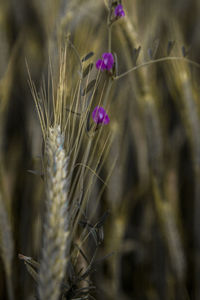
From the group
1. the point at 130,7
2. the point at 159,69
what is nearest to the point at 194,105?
the point at 130,7

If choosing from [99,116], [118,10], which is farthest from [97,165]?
[118,10]

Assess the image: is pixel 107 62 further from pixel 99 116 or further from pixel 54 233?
pixel 54 233

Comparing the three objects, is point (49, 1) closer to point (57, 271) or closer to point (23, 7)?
point (23, 7)

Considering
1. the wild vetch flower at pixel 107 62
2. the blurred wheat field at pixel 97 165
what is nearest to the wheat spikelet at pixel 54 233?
the blurred wheat field at pixel 97 165

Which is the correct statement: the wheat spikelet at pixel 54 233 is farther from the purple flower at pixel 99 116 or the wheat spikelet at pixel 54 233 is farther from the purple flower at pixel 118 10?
the purple flower at pixel 118 10

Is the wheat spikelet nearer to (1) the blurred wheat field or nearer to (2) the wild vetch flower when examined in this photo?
(1) the blurred wheat field

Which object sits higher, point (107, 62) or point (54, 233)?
point (107, 62)

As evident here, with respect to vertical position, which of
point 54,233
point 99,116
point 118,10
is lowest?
point 54,233

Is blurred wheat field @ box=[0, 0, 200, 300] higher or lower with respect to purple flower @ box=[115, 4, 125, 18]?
lower

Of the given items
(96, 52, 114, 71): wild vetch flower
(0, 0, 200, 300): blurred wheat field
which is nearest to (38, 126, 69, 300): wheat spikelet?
(0, 0, 200, 300): blurred wheat field
